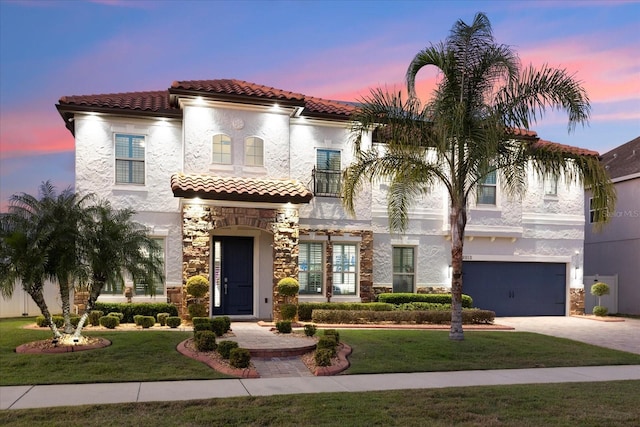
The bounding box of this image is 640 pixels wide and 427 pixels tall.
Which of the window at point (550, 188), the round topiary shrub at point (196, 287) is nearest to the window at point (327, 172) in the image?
the round topiary shrub at point (196, 287)

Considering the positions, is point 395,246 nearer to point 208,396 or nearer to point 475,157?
point 475,157

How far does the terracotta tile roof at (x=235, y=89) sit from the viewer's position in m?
17.0

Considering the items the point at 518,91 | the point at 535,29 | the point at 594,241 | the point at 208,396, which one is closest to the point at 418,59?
the point at 518,91

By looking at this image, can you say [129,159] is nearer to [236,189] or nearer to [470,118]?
[236,189]

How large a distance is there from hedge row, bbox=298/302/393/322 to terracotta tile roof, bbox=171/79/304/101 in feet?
21.9

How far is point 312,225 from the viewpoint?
19.0 meters

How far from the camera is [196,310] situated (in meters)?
15.8

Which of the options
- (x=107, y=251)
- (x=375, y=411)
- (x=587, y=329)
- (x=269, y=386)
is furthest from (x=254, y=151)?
(x=587, y=329)

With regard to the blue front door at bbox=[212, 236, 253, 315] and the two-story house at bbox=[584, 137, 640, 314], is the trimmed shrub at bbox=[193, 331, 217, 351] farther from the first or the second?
the two-story house at bbox=[584, 137, 640, 314]

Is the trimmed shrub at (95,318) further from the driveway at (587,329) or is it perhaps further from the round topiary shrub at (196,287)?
the driveway at (587,329)

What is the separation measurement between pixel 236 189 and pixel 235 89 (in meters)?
3.50

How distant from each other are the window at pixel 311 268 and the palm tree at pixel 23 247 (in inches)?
373

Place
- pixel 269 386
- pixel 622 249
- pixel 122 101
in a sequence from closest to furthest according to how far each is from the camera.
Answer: pixel 269 386 < pixel 122 101 < pixel 622 249

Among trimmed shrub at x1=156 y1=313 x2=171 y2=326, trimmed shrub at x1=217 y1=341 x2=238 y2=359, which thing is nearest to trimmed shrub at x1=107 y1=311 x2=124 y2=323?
trimmed shrub at x1=156 y1=313 x2=171 y2=326
